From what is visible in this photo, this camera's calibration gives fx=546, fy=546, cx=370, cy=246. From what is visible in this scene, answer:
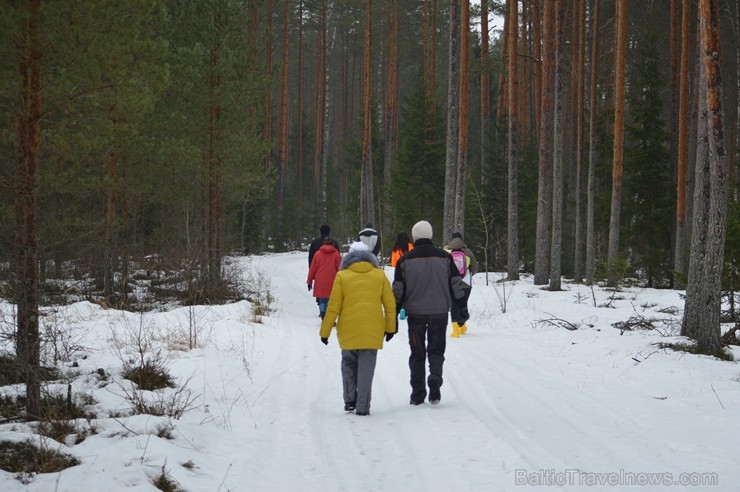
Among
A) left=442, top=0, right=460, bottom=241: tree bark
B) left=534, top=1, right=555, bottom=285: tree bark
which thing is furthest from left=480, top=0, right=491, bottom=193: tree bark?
left=534, top=1, right=555, bottom=285: tree bark

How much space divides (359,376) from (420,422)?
89 cm

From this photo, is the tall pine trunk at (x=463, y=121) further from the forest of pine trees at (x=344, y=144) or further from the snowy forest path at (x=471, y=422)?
the snowy forest path at (x=471, y=422)

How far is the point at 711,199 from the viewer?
8.59m

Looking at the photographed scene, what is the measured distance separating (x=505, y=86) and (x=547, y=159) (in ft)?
48.3

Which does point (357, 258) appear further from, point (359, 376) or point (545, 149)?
point (545, 149)

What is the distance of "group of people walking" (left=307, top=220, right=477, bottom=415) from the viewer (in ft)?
20.9

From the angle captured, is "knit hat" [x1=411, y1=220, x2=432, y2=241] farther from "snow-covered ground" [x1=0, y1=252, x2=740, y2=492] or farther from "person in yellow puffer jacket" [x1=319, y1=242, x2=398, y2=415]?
"snow-covered ground" [x1=0, y1=252, x2=740, y2=492]

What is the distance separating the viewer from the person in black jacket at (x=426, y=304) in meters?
6.65

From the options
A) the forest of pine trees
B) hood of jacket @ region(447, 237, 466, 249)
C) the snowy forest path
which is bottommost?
the snowy forest path

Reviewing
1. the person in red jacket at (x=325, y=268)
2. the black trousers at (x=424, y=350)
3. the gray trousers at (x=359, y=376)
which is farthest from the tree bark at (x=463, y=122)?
the gray trousers at (x=359, y=376)

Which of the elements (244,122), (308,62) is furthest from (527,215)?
(308,62)

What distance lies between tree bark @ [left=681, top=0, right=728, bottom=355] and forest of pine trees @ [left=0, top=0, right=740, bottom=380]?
3 cm

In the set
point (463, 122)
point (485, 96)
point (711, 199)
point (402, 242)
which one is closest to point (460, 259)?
point (402, 242)

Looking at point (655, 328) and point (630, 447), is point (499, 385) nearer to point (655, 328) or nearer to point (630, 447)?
point (630, 447)
